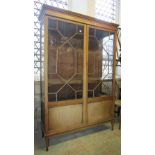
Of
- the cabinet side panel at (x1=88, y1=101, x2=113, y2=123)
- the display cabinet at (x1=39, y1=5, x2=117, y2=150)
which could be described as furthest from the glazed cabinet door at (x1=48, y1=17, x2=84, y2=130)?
the cabinet side panel at (x1=88, y1=101, x2=113, y2=123)

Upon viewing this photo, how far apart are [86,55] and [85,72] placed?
28 cm

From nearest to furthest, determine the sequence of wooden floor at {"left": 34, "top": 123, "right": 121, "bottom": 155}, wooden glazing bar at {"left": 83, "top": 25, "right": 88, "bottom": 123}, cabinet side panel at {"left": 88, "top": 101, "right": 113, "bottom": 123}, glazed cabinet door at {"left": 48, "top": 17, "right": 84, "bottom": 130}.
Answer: wooden floor at {"left": 34, "top": 123, "right": 121, "bottom": 155}, glazed cabinet door at {"left": 48, "top": 17, "right": 84, "bottom": 130}, wooden glazing bar at {"left": 83, "top": 25, "right": 88, "bottom": 123}, cabinet side panel at {"left": 88, "top": 101, "right": 113, "bottom": 123}

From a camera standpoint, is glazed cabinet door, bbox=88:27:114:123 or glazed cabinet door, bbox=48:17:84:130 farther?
glazed cabinet door, bbox=88:27:114:123

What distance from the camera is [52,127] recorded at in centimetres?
211

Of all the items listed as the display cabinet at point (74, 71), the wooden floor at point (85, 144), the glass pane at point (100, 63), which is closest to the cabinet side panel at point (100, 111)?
the display cabinet at point (74, 71)

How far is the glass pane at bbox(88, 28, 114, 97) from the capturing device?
251 cm

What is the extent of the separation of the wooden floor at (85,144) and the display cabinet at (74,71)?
0.20 meters

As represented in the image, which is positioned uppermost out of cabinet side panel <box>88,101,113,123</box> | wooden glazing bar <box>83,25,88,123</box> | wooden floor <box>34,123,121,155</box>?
wooden glazing bar <box>83,25,88,123</box>

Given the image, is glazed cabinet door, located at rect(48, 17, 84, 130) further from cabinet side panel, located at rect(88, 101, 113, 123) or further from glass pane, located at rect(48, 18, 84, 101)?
cabinet side panel, located at rect(88, 101, 113, 123)

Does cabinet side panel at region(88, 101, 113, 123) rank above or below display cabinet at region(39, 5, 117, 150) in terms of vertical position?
below

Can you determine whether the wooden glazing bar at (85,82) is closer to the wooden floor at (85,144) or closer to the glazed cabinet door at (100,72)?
the glazed cabinet door at (100,72)

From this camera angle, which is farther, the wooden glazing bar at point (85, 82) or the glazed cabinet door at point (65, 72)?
the wooden glazing bar at point (85, 82)

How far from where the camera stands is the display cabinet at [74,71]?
2084mm
